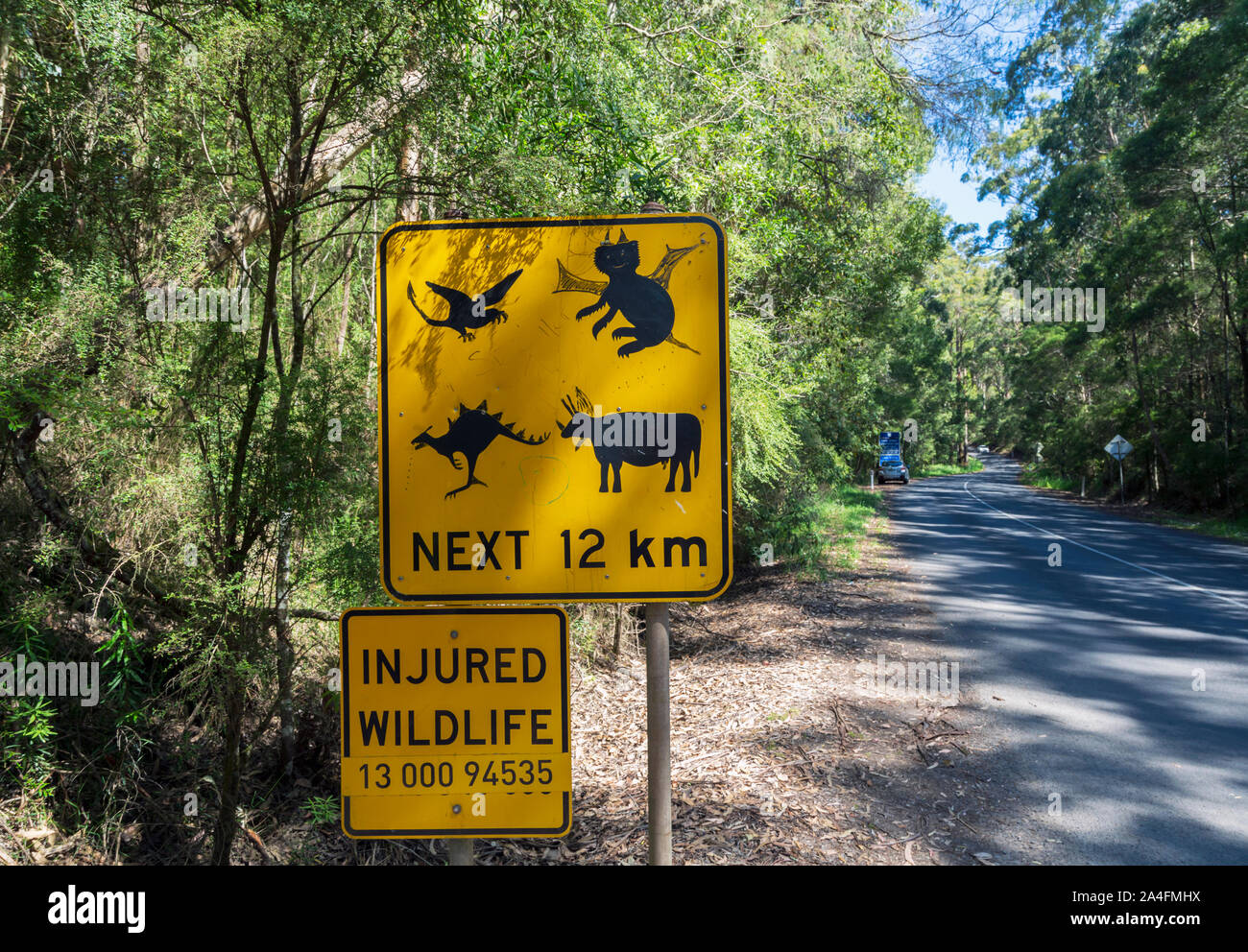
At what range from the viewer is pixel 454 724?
6.04 ft

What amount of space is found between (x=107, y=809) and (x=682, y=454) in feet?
15.7

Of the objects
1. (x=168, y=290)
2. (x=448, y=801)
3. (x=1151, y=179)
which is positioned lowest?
(x=448, y=801)

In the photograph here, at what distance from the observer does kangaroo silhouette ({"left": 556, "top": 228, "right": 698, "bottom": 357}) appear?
1.86 meters

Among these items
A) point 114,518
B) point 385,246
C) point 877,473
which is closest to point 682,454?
point 385,246

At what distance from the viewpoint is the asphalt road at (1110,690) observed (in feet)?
15.0

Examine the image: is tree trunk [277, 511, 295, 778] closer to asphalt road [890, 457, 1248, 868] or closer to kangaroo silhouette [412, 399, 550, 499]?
kangaroo silhouette [412, 399, 550, 499]

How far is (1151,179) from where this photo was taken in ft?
83.6

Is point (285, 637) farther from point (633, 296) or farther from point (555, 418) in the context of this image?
point (633, 296)

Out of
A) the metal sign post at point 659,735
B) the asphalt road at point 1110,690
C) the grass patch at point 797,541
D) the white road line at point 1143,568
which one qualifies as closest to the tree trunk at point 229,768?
the metal sign post at point 659,735

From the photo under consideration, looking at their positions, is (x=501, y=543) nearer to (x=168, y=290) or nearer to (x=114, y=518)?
(x=168, y=290)

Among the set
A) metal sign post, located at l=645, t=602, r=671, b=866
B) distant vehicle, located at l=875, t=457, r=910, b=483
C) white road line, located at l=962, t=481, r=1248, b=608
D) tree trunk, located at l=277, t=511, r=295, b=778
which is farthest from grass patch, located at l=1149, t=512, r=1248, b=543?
metal sign post, located at l=645, t=602, r=671, b=866

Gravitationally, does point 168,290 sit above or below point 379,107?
below

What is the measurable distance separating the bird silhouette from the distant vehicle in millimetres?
47207

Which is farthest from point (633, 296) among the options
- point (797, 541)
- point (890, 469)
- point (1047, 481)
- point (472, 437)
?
point (1047, 481)
